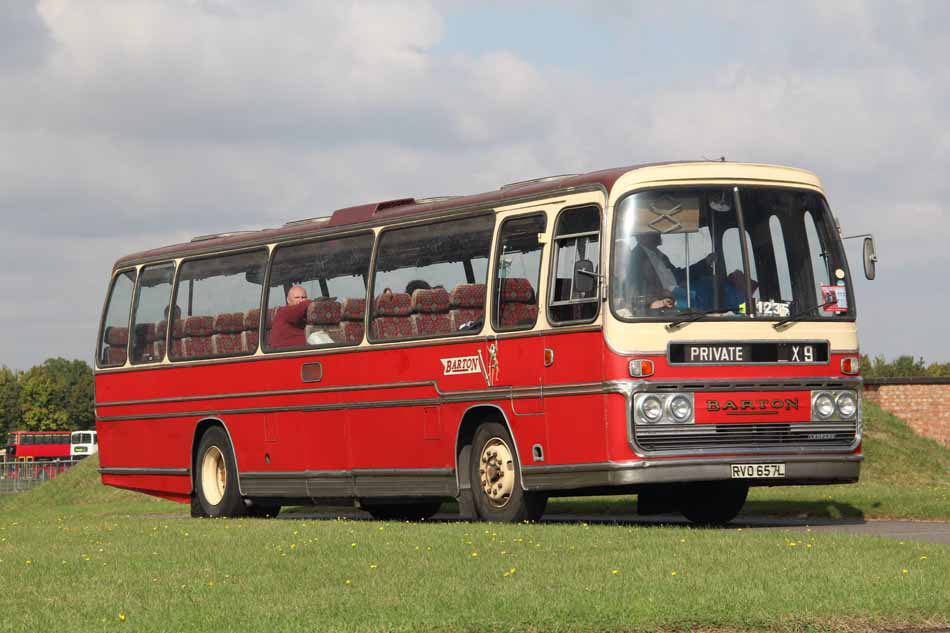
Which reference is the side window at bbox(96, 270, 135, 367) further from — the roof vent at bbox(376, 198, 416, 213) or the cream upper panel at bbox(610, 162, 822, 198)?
the cream upper panel at bbox(610, 162, 822, 198)

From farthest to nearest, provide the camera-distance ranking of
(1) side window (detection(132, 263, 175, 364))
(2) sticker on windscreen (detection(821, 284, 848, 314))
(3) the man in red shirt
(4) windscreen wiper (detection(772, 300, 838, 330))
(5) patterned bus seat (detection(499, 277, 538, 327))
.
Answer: (1) side window (detection(132, 263, 175, 364))
(3) the man in red shirt
(5) patterned bus seat (detection(499, 277, 538, 327))
(2) sticker on windscreen (detection(821, 284, 848, 314))
(4) windscreen wiper (detection(772, 300, 838, 330))

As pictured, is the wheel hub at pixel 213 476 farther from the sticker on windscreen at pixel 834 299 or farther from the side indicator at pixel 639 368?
the sticker on windscreen at pixel 834 299

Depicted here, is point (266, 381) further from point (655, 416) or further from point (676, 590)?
point (676, 590)

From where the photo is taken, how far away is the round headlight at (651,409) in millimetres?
14914

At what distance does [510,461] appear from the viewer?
54.0 ft

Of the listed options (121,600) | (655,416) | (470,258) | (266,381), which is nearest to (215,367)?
(266,381)

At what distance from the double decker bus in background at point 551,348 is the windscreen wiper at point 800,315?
0.05ft

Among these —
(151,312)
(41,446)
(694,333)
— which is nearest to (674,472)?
(694,333)

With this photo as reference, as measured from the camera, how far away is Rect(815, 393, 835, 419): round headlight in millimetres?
15531

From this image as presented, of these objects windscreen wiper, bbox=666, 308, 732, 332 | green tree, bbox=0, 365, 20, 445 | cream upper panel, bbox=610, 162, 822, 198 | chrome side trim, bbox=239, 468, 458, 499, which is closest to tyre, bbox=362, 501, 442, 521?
chrome side trim, bbox=239, 468, 458, 499

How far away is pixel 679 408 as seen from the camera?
14961mm

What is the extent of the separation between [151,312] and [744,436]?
9585 mm

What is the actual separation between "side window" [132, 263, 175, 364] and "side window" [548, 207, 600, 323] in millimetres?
7516

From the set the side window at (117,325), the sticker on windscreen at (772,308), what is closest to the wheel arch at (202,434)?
the side window at (117,325)
